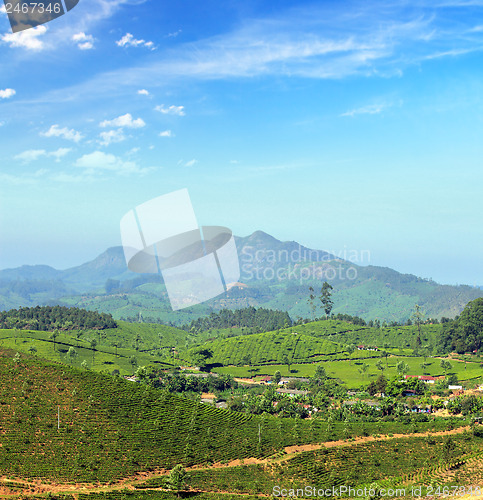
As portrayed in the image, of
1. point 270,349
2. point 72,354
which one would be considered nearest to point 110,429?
point 72,354

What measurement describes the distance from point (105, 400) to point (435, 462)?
73.1 ft

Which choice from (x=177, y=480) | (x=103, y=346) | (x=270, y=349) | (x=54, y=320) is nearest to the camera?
(x=177, y=480)

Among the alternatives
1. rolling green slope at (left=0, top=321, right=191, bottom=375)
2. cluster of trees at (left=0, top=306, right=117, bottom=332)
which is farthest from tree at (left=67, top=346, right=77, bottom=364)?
cluster of trees at (left=0, top=306, right=117, bottom=332)

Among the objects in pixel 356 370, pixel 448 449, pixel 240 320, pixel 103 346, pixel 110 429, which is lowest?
pixel 356 370

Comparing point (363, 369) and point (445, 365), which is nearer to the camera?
point (445, 365)

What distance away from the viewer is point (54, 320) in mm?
99188

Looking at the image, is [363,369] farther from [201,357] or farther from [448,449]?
[448,449]

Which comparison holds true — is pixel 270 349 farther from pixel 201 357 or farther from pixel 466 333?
pixel 466 333

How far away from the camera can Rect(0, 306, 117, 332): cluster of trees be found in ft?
308

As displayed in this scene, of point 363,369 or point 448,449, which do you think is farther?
point 363,369

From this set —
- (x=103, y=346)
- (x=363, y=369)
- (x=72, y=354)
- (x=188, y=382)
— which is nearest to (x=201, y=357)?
(x=103, y=346)

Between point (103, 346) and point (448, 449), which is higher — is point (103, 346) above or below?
above

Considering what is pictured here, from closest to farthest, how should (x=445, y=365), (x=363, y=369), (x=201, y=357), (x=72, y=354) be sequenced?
(x=445, y=365) < (x=72, y=354) < (x=363, y=369) < (x=201, y=357)

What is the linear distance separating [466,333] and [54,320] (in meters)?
78.3
